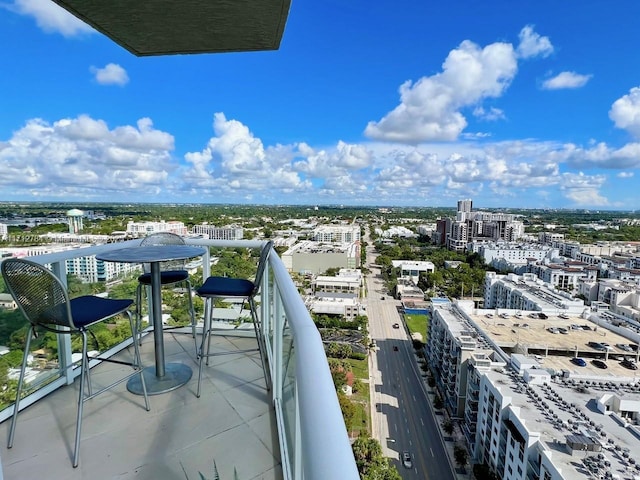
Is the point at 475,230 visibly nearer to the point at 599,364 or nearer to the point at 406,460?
the point at 599,364

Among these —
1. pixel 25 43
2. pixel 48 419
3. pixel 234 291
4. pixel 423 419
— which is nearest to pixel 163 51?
pixel 234 291

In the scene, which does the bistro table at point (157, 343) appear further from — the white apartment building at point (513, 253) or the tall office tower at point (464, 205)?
the tall office tower at point (464, 205)

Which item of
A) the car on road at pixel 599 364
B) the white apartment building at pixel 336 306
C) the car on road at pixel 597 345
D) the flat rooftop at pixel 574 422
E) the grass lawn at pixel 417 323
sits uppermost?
the flat rooftop at pixel 574 422

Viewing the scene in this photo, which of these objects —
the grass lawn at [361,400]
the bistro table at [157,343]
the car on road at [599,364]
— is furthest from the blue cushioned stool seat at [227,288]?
the car on road at [599,364]

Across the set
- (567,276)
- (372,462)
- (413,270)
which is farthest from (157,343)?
(567,276)

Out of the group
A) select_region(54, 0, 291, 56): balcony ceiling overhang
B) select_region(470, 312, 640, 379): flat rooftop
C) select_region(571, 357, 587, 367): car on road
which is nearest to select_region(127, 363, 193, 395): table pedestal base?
select_region(54, 0, 291, 56): balcony ceiling overhang

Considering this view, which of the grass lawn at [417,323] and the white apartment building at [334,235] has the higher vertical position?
the white apartment building at [334,235]
